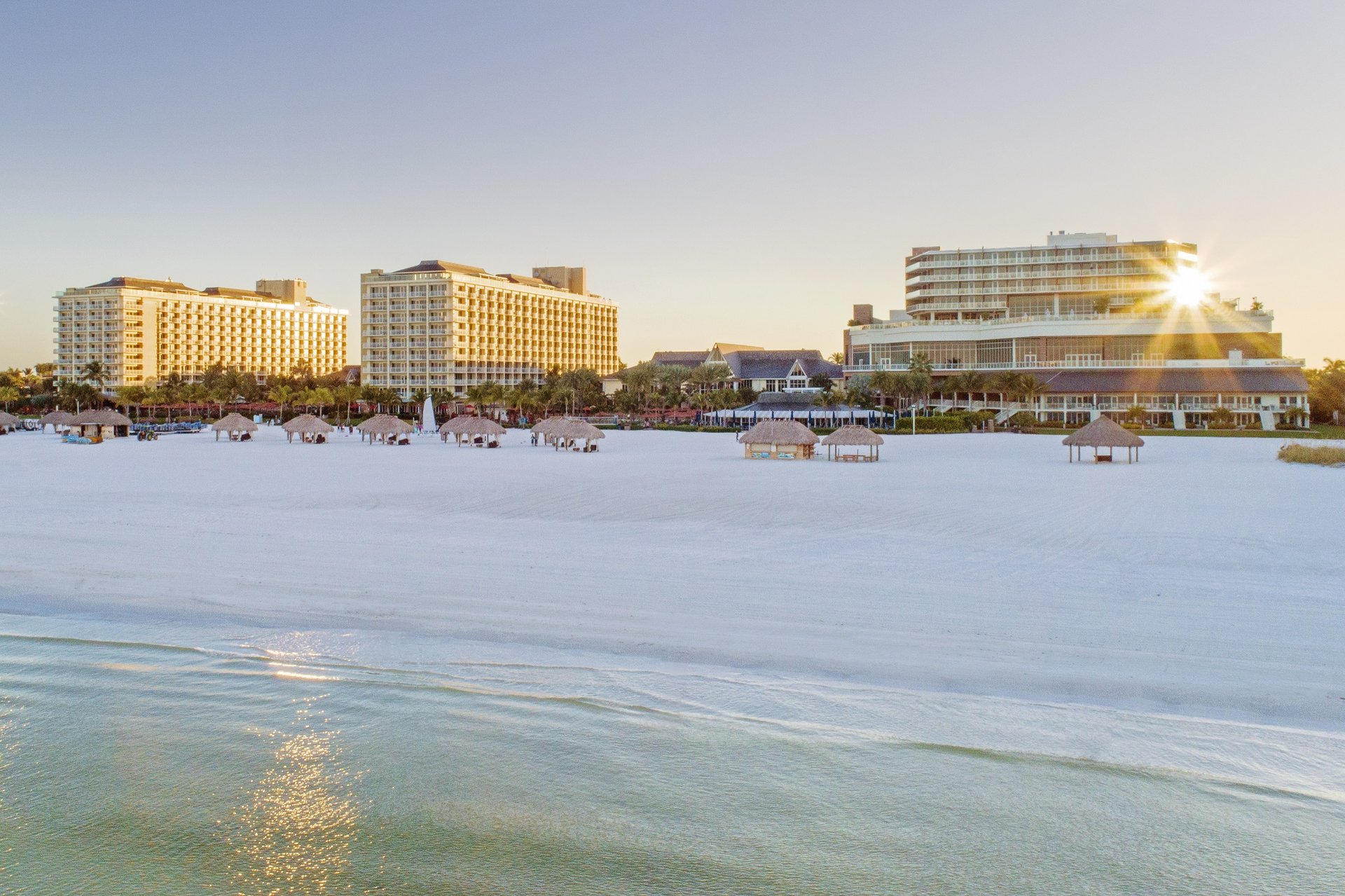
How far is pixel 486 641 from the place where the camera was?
10484mm

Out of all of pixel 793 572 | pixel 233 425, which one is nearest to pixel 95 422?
pixel 233 425

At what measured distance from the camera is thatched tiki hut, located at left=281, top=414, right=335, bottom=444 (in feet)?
185

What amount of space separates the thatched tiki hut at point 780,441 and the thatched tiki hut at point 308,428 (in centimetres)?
2880

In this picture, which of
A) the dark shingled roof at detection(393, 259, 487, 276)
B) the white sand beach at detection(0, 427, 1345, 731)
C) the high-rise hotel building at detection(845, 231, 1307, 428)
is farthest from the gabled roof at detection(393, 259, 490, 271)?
the white sand beach at detection(0, 427, 1345, 731)

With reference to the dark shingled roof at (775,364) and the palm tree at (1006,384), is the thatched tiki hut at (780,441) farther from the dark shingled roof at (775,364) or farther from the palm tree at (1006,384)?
the dark shingled roof at (775,364)

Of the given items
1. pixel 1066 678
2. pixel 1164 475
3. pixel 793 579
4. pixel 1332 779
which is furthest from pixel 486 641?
pixel 1164 475

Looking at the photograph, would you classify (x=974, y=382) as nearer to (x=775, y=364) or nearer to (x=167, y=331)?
(x=775, y=364)

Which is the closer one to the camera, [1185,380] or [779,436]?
[779,436]

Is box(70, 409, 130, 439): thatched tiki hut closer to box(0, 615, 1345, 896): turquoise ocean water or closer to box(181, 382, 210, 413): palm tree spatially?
box(181, 382, 210, 413): palm tree

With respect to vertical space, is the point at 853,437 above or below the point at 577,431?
below

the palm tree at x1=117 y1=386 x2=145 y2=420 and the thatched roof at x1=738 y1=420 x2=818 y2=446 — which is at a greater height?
the palm tree at x1=117 y1=386 x2=145 y2=420

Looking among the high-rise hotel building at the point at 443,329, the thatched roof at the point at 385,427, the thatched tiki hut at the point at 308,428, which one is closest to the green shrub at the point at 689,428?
the thatched roof at the point at 385,427

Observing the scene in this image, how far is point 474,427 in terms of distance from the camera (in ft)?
171

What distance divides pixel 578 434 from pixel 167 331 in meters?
109
